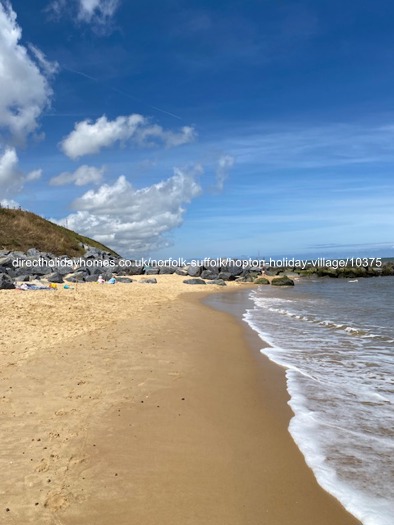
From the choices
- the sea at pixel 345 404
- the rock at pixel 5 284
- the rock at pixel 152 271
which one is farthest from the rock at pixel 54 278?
the sea at pixel 345 404

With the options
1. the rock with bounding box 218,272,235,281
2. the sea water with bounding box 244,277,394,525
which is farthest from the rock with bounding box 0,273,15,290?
the rock with bounding box 218,272,235,281

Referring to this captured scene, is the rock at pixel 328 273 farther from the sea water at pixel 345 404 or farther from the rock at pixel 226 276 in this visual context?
the sea water at pixel 345 404

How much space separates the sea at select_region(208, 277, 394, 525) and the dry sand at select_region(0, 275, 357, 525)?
272mm

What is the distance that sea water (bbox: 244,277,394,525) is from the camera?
14.5 ft

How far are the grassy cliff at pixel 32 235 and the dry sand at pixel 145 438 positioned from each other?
156 ft

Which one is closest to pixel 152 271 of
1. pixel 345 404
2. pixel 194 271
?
pixel 194 271

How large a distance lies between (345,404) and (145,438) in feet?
11.4

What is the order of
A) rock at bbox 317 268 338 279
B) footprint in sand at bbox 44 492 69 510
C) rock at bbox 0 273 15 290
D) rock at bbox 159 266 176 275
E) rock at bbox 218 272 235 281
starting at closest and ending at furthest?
footprint in sand at bbox 44 492 69 510 < rock at bbox 0 273 15 290 < rock at bbox 159 266 176 275 < rock at bbox 218 272 235 281 < rock at bbox 317 268 338 279

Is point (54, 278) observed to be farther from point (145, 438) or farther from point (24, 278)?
Answer: point (145, 438)

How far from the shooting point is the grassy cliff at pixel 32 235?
54.7m

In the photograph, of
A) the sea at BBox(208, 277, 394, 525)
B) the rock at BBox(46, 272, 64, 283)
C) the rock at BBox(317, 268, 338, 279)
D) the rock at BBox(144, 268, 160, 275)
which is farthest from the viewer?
the rock at BBox(317, 268, 338, 279)

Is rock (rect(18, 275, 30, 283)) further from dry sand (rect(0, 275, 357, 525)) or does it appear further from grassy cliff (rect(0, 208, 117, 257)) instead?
grassy cliff (rect(0, 208, 117, 257))

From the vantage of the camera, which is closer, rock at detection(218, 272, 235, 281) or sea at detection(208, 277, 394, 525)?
sea at detection(208, 277, 394, 525)

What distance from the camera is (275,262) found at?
A: 88062mm
